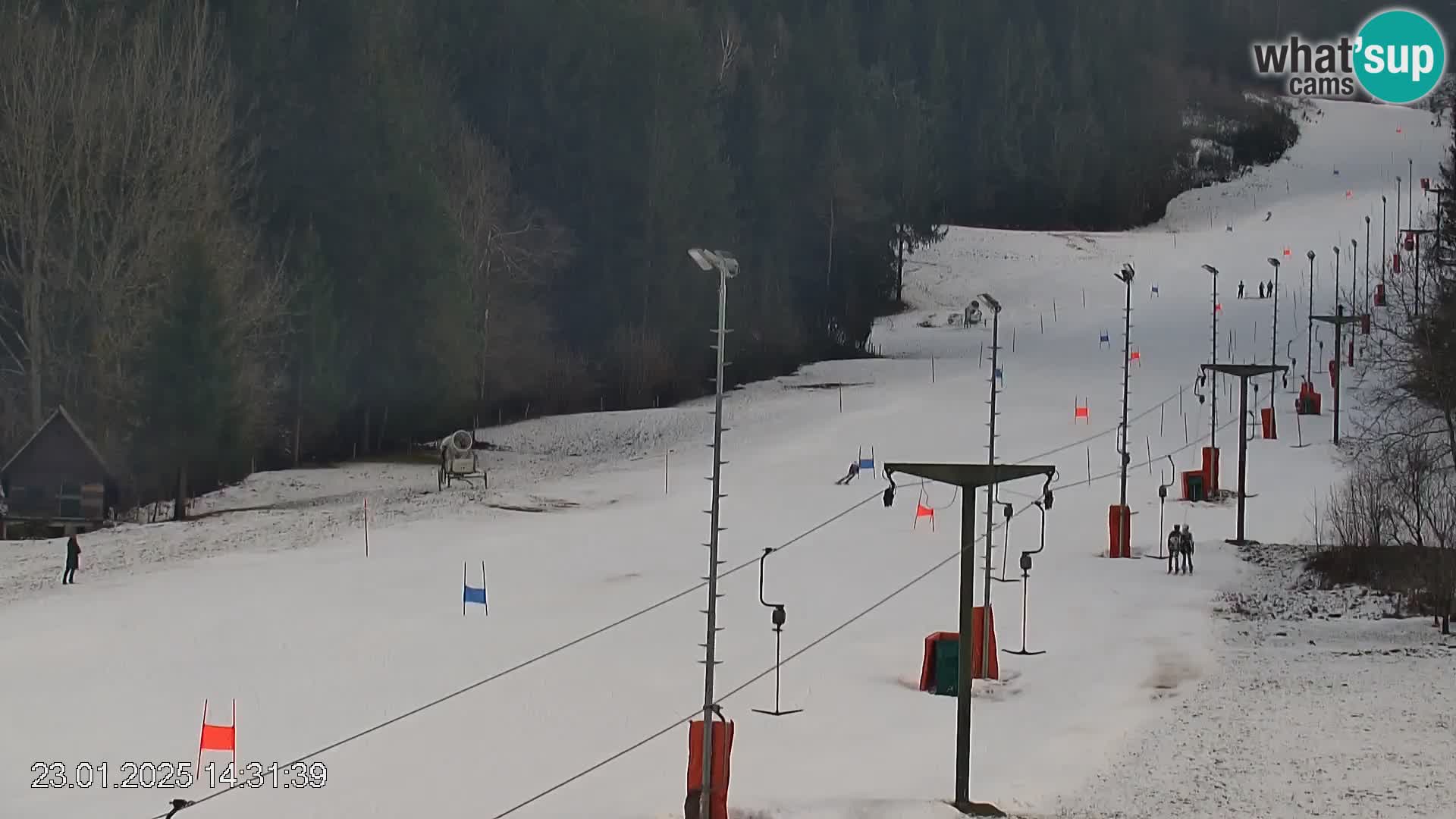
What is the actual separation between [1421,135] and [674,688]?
139m

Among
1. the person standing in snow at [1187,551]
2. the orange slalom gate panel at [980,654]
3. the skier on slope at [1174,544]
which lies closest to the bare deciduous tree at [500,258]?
the skier on slope at [1174,544]

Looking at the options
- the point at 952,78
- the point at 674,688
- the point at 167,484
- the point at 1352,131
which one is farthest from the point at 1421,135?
the point at 674,688

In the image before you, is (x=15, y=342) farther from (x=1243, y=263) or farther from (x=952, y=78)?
(x=952, y=78)

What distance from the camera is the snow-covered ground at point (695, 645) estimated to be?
21.6 m

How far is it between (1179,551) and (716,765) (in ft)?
73.1

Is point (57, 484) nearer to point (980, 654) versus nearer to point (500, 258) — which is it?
point (980, 654)

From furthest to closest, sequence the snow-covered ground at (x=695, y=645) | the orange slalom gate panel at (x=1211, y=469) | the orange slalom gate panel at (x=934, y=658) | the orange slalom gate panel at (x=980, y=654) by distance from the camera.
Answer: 1. the orange slalom gate panel at (x=1211, y=469)
2. the orange slalom gate panel at (x=980, y=654)
3. the orange slalom gate panel at (x=934, y=658)
4. the snow-covered ground at (x=695, y=645)

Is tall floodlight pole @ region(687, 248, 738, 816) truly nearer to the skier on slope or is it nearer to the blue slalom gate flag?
the blue slalom gate flag

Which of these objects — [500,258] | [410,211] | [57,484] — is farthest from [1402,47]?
[57,484]

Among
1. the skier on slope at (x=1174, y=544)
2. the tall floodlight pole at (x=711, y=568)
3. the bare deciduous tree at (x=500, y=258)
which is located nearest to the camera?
the tall floodlight pole at (x=711, y=568)

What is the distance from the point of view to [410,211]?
199ft

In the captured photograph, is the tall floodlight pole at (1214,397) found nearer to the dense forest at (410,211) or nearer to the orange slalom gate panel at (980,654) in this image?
the orange slalom gate panel at (980,654)

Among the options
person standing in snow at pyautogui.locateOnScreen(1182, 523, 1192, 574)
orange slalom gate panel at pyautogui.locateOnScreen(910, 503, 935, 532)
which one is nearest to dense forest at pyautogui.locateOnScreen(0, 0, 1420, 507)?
orange slalom gate panel at pyautogui.locateOnScreen(910, 503, 935, 532)

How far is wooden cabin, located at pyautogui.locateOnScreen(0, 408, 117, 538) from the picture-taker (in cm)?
4294
